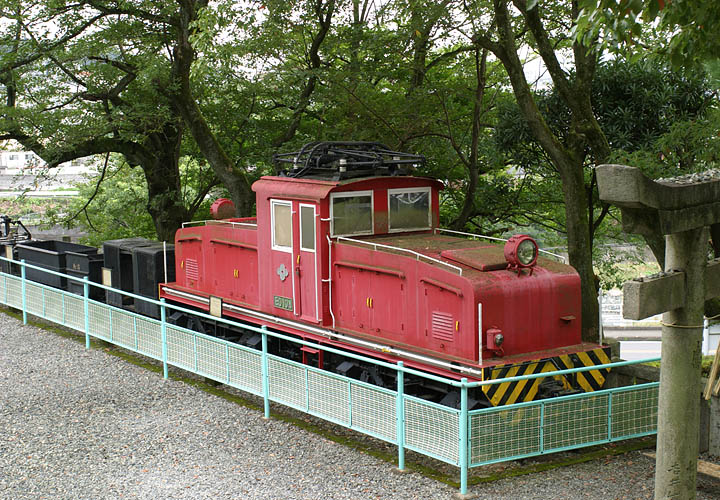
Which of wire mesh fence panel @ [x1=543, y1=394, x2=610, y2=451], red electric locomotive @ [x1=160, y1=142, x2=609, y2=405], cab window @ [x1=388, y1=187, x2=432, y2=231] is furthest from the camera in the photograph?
cab window @ [x1=388, y1=187, x2=432, y2=231]

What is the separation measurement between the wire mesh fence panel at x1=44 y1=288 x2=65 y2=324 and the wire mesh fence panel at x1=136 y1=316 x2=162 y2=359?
2.85 metres

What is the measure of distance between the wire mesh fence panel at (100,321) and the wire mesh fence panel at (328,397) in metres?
5.33

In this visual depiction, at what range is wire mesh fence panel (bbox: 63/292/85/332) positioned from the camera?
48.1 ft

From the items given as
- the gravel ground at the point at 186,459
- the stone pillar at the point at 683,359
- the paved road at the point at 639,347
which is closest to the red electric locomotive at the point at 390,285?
the gravel ground at the point at 186,459

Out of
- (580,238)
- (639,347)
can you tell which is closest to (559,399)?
(580,238)

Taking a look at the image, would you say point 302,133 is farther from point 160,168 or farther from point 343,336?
point 343,336

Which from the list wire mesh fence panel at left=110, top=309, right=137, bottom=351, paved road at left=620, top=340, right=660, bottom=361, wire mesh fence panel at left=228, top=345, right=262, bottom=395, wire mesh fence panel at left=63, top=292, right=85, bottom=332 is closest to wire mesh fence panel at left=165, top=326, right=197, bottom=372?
wire mesh fence panel at left=228, top=345, right=262, bottom=395

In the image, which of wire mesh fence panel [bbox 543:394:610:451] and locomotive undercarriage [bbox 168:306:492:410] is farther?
locomotive undercarriage [bbox 168:306:492:410]

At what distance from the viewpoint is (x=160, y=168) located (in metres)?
21.9

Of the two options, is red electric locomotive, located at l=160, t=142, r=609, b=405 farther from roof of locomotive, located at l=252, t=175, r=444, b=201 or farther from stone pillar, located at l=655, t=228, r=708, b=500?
stone pillar, located at l=655, t=228, r=708, b=500

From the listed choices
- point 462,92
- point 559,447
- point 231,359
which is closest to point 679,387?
point 559,447

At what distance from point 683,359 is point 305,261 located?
6.02m

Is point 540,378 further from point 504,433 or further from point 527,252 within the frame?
point 527,252

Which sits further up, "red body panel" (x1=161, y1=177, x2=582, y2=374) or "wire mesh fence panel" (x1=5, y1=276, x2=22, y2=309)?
"red body panel" (x1=161, y1=177, x2=582, y2=374)
